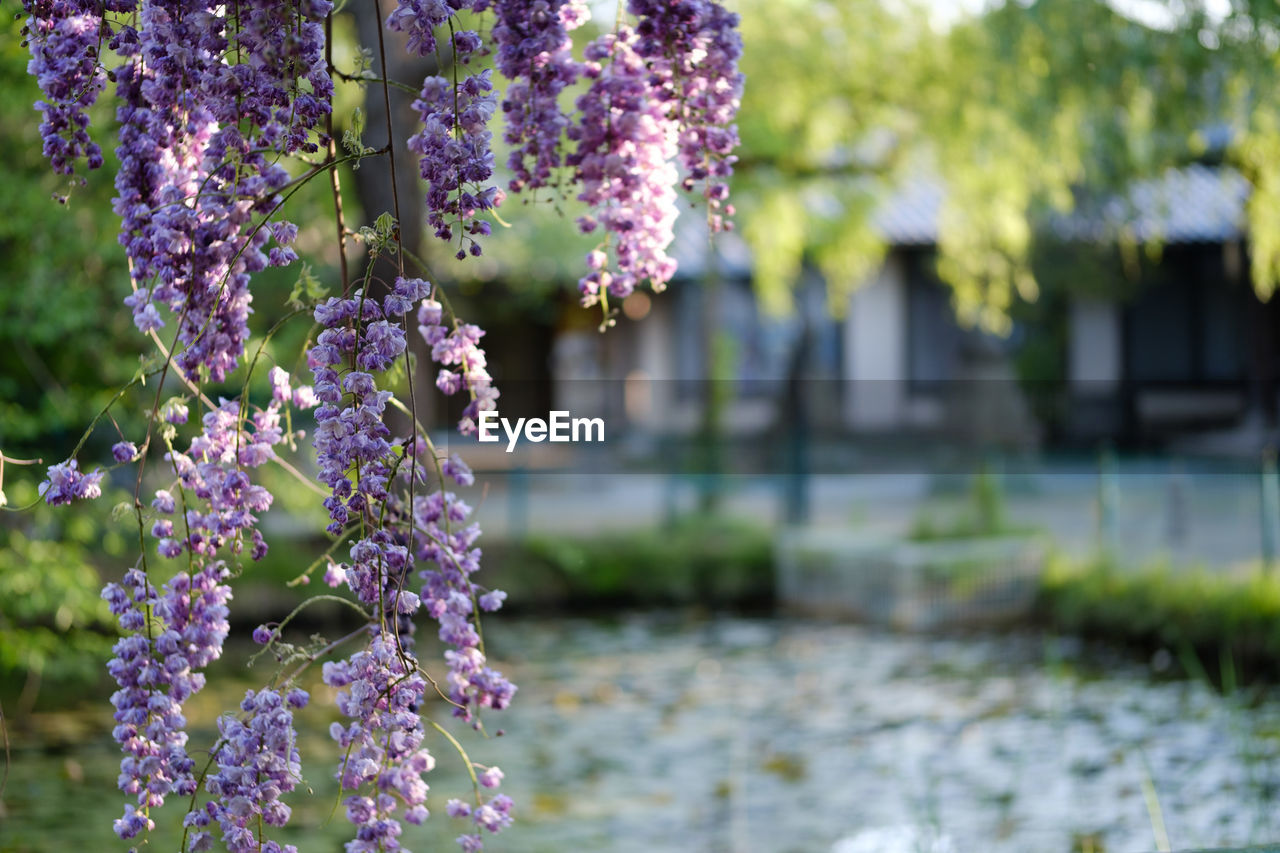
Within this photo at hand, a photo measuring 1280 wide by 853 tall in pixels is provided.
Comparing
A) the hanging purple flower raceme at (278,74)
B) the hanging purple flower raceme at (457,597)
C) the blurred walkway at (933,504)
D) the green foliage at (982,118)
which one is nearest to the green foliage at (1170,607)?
the blurred walkway at (933,504)

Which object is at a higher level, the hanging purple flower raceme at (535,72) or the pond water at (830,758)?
the hanging purple flower raceme at (535,72)

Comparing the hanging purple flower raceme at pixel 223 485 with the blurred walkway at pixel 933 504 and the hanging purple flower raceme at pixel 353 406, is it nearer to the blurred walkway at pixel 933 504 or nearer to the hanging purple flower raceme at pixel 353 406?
the hanging purple flower raceme at pixel 353 406

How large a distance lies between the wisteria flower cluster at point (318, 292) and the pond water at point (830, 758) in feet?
6.60

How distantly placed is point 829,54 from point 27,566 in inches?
232

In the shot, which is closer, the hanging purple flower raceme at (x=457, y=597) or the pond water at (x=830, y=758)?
the hanging purple flower raceme at (x=457, y=597)

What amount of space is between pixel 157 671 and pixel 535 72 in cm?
96

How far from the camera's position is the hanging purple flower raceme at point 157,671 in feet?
5.59

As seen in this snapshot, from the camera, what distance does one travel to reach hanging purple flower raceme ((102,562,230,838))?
1704mm

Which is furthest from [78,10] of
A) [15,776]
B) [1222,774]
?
[1222,774]

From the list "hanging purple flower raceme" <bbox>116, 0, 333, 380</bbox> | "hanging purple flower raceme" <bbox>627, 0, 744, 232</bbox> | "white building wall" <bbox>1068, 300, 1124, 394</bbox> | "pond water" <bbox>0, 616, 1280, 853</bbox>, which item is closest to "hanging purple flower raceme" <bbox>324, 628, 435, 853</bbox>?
"hanging purple flower raceme" <bbox>116, 0, 333, 380</bbox>

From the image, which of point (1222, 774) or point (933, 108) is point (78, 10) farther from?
point (933, 108)

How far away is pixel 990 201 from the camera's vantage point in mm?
7816

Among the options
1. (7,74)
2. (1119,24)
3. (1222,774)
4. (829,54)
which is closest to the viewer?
(1222,774)

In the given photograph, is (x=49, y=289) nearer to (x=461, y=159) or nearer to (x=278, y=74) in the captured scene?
(x=278, y=74)
